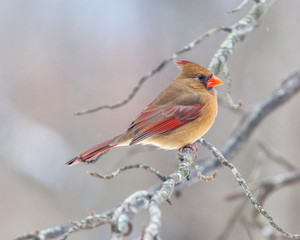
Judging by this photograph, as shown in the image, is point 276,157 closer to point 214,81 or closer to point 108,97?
point 214,81

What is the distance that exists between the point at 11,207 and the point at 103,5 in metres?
4.65

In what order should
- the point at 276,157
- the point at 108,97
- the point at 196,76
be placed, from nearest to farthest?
the point at 196,76 < the point at 276,157 < the point at 108,97

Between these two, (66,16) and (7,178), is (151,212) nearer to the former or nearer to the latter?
(7,178)

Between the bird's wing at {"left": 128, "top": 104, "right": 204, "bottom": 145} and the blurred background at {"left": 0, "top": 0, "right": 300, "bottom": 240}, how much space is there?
233cm

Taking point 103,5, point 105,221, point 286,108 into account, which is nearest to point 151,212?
point 105,221

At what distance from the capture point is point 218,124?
7.16 meters

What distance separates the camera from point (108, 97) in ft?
26.6

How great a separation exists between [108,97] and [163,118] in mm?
4181

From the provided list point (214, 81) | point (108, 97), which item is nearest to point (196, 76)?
point (214, 81)

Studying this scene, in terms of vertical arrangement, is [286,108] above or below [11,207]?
below

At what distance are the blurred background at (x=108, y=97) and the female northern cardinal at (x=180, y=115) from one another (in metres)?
2.21

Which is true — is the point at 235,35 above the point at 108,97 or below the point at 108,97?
below

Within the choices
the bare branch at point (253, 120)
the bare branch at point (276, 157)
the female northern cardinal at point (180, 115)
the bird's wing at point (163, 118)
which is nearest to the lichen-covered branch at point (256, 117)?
the bare branch at point (253, 120)

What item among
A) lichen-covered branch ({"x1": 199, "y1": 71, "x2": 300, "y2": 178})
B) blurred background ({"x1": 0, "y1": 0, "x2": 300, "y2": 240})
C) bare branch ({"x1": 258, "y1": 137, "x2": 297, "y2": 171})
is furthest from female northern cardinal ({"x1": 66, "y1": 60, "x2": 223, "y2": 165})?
blurred background ({"x1": 0, "y1": 0, "x2": 300, "y2": 240})
